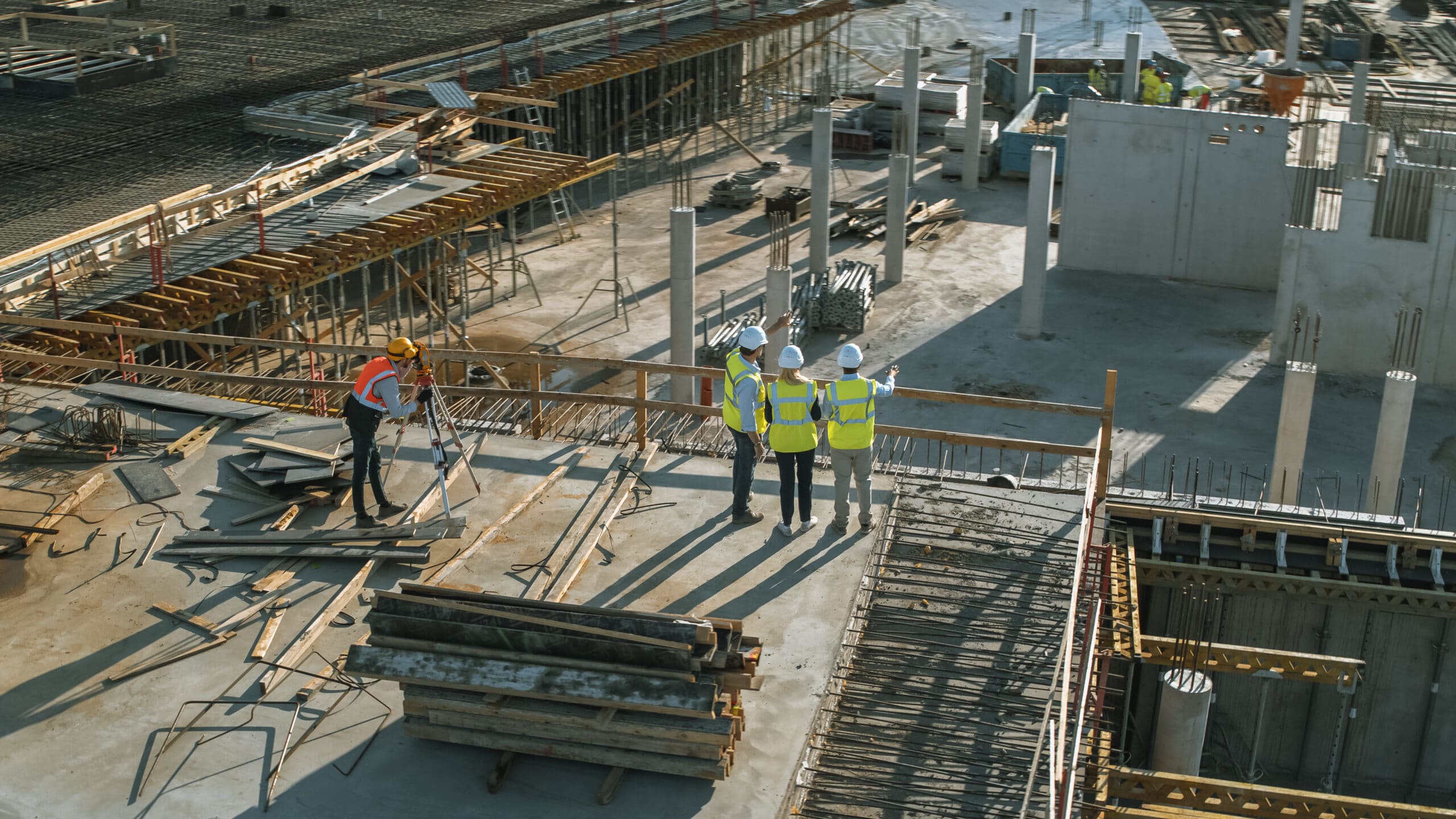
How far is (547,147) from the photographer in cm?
3834

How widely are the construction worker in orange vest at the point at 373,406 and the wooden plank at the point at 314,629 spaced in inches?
34.0

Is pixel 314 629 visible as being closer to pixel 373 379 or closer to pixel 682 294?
pixel 373 379

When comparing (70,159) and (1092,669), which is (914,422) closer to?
(1092,669)

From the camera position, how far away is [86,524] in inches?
618

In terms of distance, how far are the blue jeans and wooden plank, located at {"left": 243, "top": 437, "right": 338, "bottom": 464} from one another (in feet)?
14.2

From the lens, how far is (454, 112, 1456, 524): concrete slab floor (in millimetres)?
25562

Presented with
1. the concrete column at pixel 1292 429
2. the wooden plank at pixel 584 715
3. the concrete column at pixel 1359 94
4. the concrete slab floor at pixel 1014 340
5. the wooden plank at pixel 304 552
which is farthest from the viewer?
the concrete column at pixel 1359 94

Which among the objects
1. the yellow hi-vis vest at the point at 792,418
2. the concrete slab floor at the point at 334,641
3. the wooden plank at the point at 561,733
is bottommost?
the concrete slab floor at the point at 334,641

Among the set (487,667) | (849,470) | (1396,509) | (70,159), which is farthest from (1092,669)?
(70,159)

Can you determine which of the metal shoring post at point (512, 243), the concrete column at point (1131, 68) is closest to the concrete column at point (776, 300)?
the metal shoring post at point (512, 243)

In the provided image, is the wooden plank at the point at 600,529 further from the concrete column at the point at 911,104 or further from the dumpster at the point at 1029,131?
the dumpster at the point at 1029,131

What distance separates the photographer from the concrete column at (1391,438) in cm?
2116

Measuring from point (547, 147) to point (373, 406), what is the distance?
24329mm

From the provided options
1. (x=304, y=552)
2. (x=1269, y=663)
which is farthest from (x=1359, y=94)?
(x=304, y=552)
